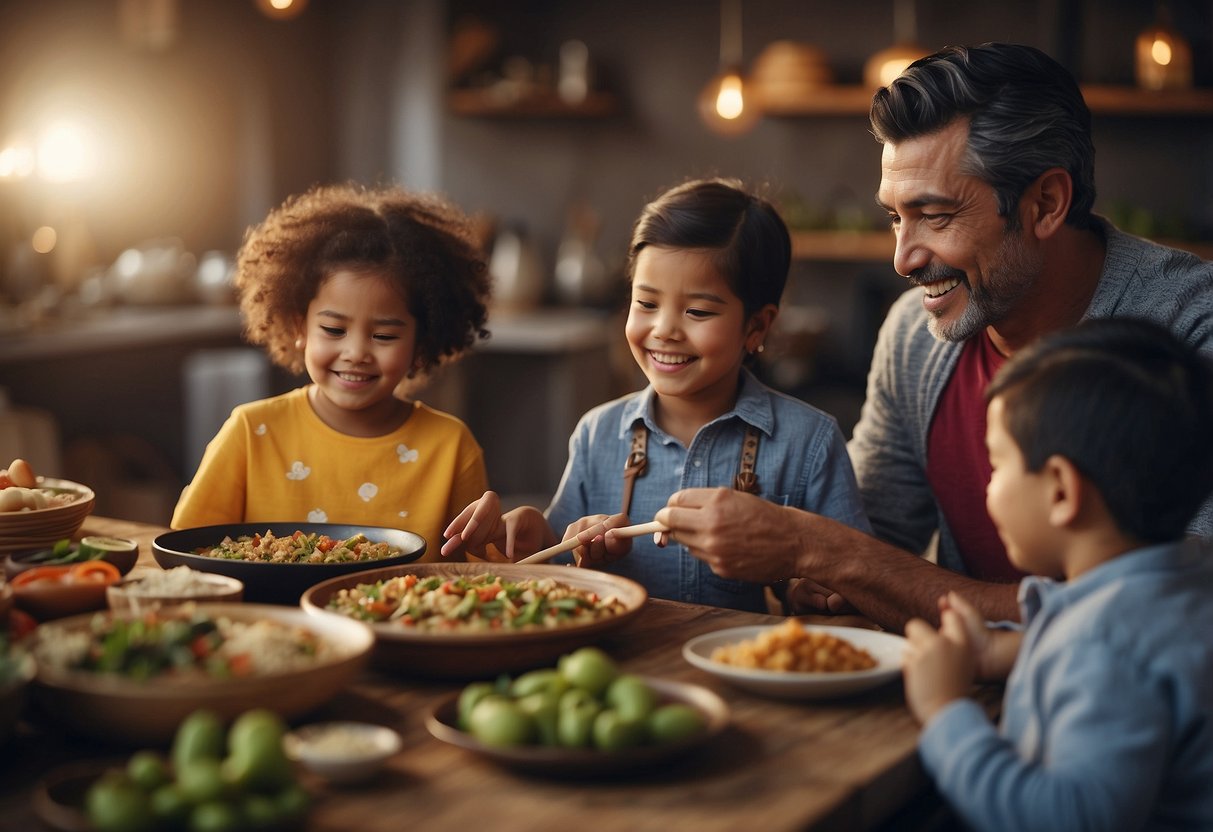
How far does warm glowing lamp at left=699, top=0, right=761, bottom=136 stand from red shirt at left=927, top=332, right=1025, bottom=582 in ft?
10.3

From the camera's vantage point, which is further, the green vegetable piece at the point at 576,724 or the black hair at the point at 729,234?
the black hair at the point at 729,234

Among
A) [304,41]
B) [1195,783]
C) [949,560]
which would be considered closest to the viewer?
[1195,783]

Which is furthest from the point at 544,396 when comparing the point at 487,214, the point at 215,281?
the point at 215,281

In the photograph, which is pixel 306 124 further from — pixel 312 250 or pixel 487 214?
pixel 312 250

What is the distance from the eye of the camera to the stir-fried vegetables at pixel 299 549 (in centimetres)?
164

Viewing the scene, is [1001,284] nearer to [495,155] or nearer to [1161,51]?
[1161,51]

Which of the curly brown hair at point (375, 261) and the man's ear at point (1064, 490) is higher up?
the curly brown hair at point (375, 261)

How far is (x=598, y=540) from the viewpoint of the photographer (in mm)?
1835

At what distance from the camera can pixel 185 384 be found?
17.1 feet

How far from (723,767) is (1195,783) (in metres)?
0.41

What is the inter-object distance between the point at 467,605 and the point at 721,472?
30.2 inches

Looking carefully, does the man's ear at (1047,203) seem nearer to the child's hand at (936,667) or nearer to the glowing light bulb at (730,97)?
the child's hand at (936,667)

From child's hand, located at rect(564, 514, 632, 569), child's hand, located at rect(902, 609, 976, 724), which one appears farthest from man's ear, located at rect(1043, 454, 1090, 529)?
child's hand, located at rect(564, 514, 632, 569)

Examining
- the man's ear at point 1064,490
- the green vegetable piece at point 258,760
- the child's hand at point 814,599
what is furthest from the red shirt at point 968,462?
the green vegetable piece at point 258,760
